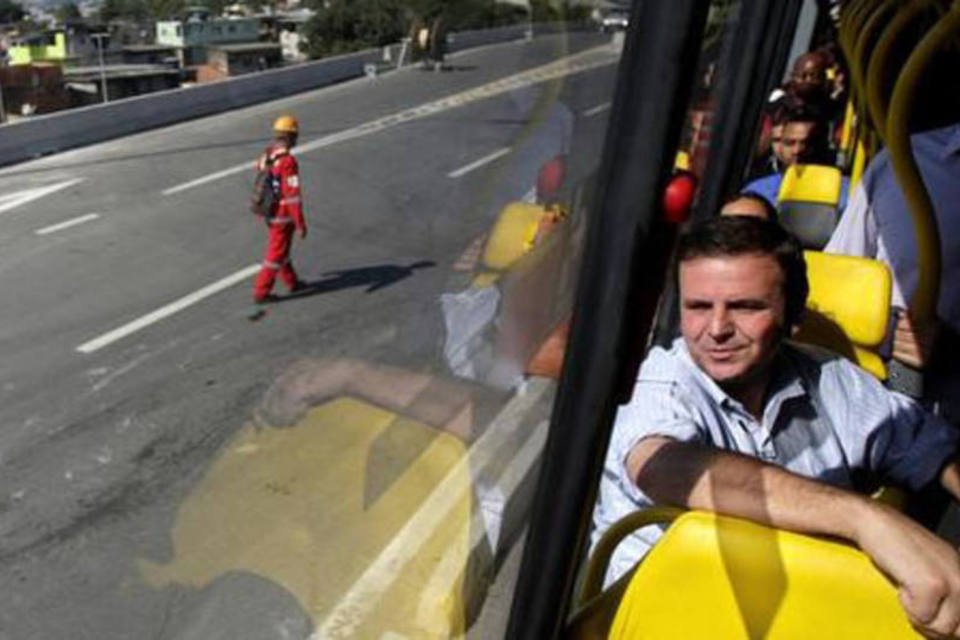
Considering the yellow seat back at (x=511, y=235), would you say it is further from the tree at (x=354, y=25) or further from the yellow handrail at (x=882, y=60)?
the yellow handrail at (x=882, y=60)

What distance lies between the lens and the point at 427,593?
1.25m

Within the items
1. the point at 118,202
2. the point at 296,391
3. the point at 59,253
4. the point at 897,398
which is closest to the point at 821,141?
the point at 897,398

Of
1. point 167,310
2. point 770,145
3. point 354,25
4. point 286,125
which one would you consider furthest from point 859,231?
point 167,310

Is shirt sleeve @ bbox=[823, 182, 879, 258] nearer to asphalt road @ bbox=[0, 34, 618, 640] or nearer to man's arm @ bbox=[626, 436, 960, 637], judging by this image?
asphalt road @ bbox=[0, 34, 618, 640]

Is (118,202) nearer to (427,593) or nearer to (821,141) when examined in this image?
(821,141)

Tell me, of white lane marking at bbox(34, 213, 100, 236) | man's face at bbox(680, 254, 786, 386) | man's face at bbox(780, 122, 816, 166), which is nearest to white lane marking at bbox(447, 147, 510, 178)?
man's face at bbox(680, 254, 786, 386)

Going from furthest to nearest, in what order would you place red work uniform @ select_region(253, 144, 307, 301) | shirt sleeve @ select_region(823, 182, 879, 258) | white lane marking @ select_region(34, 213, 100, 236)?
white lane marking @ select_region(34, 213, 100, 236) → red work uniform @ select_region(253, 144, 307, 301) → shirt sleeve @ select_region(823, 182, 879, 258)

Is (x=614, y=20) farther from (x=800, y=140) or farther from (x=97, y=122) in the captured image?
(x=97, y=122)

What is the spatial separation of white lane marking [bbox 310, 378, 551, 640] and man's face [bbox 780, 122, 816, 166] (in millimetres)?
3645

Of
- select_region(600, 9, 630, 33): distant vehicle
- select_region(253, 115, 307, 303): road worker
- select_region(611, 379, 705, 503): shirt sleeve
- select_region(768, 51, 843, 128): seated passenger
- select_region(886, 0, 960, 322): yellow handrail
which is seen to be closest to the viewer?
select_region(600, 9, 630, 33): distant vehicle

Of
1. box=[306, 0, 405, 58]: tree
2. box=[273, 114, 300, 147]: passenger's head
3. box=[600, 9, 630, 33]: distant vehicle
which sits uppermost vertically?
box=[600, 9, 630, 33]: distant vehicle

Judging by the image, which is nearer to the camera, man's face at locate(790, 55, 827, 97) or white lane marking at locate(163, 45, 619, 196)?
white lane marking at locate(163, 45, 619, 196)

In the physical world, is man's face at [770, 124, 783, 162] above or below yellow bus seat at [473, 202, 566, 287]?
below

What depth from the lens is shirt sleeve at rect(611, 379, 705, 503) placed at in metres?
1.67
